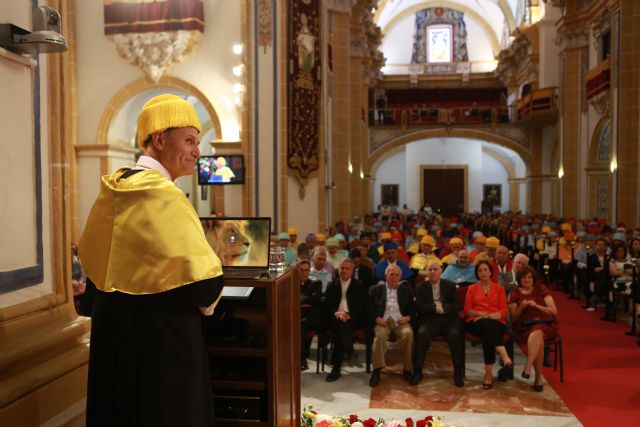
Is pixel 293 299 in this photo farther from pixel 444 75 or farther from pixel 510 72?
pixel 444 75

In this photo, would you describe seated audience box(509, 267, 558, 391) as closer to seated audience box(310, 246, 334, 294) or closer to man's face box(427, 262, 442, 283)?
man's face box(427, 262, 442, 283)

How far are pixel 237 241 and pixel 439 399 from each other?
374 cm

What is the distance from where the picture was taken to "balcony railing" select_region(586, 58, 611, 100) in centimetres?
1840

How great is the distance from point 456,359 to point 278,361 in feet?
13.6

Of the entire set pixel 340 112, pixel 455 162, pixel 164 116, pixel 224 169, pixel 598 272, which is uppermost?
pixel 340 112

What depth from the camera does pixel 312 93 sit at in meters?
A: 12.8

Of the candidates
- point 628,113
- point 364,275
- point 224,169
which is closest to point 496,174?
point 628,113

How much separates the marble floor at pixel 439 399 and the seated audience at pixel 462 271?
4.38ft

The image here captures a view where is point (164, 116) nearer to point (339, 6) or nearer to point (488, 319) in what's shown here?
point (488, 319)

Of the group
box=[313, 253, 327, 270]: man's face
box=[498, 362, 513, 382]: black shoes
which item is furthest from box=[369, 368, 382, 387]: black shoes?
box=[313, 253, 327, 270]: man's face

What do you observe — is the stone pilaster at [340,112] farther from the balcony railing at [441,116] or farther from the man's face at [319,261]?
the balcony railing at [441,116]

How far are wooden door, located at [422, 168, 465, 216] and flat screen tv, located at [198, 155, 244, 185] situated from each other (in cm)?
2553

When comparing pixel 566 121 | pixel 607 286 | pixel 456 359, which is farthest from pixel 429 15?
pixel 456 359

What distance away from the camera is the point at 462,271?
8.59 metres
